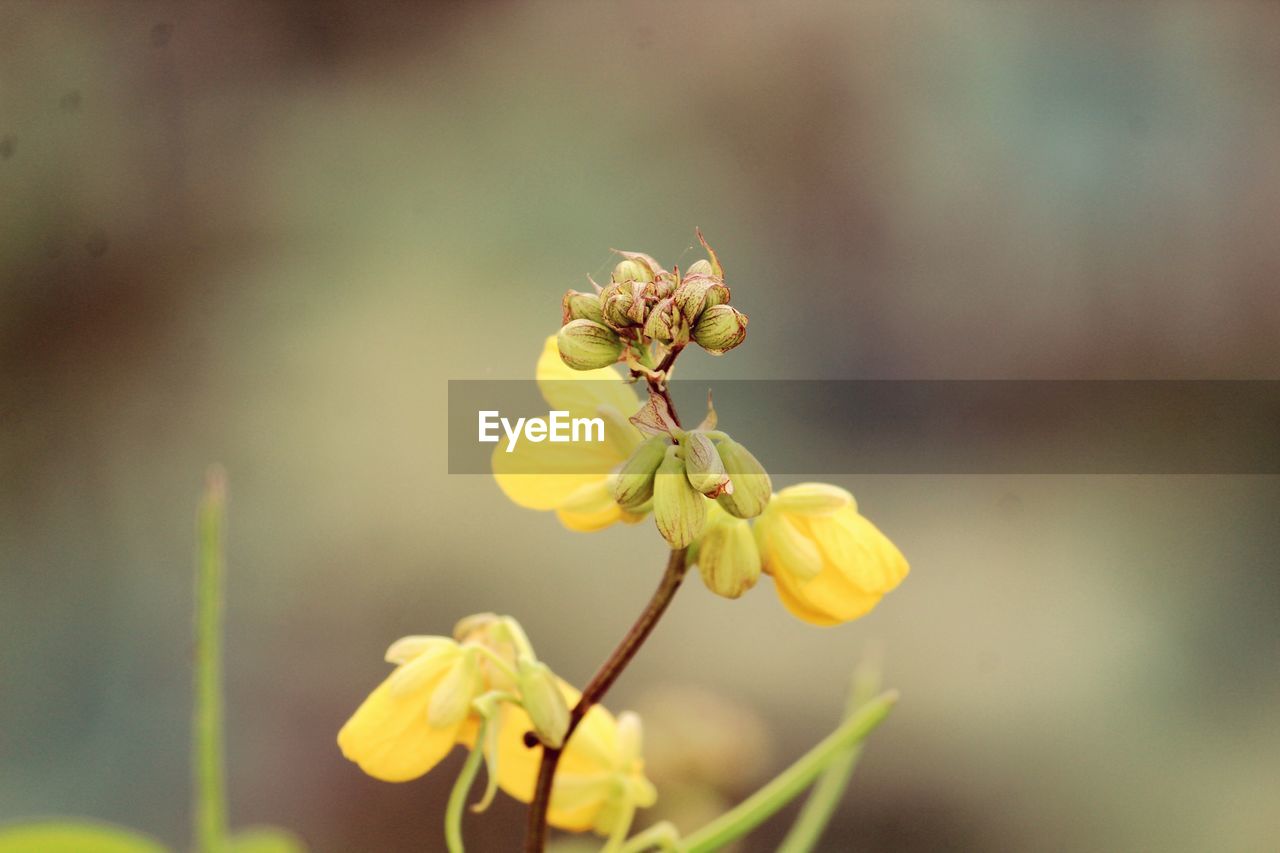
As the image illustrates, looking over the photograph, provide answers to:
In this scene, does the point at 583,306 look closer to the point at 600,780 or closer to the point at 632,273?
the point at 632,273

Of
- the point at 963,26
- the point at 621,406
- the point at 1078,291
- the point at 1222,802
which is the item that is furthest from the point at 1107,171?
the point at 621,406

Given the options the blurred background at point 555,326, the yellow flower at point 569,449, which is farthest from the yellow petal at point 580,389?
the blurred background at point 555,326

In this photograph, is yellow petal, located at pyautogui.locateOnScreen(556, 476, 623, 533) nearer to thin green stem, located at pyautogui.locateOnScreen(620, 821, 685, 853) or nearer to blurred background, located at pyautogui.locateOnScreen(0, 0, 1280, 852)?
thin green stem, located at pyautogui.locateOnScreen(620, 821, 685, 853)

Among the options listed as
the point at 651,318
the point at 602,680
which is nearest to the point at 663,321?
the point at 651,318

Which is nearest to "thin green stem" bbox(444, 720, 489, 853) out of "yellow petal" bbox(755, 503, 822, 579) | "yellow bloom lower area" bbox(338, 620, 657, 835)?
"yellow bloom lower area" bbox(338, 620, 657, 835)

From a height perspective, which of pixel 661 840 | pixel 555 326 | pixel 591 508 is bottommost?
pixel 661 840
